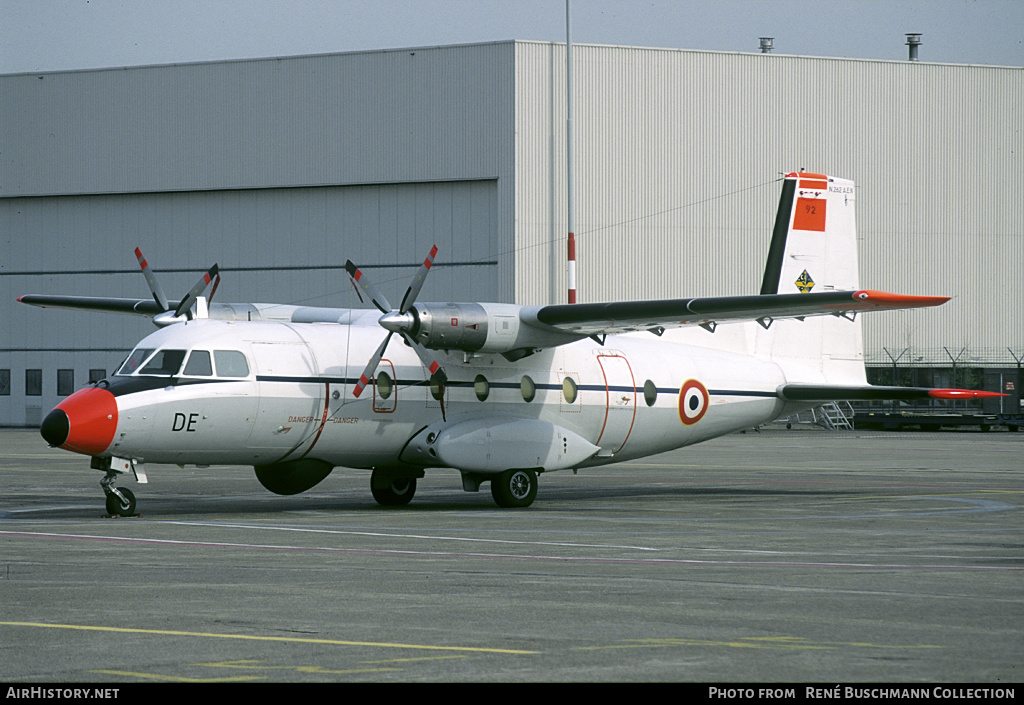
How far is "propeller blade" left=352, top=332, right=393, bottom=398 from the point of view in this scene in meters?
21.1

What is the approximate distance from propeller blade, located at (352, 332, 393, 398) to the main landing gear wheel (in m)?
2.81

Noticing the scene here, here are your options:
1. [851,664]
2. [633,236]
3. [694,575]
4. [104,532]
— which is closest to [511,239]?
[633,236]

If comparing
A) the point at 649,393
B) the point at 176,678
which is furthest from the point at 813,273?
the point at 176,678

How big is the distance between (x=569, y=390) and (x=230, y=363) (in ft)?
20.5

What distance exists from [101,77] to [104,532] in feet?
185

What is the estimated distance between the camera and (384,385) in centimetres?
2153

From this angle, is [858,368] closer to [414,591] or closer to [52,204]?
[414,591]

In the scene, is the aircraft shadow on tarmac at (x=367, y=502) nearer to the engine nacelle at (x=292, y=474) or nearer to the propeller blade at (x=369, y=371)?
the engine nacelle at (x=292, y=474)

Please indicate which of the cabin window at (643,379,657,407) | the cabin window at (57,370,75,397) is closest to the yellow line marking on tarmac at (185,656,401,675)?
the cabin window at (643,379,657,407)

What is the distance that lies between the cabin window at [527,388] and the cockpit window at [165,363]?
19.6 ft

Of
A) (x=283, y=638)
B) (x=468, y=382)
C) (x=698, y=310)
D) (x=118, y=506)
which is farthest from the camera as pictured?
(x=468, y=382)

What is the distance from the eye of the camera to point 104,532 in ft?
55.9

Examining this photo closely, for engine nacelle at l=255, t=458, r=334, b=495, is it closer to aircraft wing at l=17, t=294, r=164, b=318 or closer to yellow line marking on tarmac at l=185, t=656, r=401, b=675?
aircraft wing at l=17, t=294, r=164, b=318

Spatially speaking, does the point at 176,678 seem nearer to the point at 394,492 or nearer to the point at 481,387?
the point at 481,387
